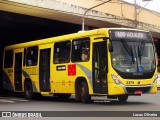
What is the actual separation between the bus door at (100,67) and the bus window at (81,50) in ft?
1.66

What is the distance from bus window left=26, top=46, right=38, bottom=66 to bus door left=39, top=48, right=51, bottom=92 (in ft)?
1.96

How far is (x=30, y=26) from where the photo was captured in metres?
34.0

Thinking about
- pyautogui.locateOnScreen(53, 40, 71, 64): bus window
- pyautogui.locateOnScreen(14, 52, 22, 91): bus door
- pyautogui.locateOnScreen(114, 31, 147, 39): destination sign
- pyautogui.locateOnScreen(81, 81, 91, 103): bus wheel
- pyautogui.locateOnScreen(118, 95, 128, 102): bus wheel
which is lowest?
pyautogui.locateOnScreen(118, 95, 128, 102): bus wheel

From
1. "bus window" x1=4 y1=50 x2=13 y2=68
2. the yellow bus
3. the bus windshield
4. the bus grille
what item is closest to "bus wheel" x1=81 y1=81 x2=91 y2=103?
the yellow bus

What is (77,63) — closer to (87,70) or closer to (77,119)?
(87,70)

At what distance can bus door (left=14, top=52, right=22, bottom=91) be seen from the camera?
2131 centimetres

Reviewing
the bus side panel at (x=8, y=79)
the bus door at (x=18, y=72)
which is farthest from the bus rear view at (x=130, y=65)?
the bus side panel at (x=8, y=79)

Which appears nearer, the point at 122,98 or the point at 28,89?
the point at 122,98

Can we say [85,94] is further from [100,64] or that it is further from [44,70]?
[44,70]

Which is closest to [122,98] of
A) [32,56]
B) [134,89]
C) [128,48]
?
[134,89]

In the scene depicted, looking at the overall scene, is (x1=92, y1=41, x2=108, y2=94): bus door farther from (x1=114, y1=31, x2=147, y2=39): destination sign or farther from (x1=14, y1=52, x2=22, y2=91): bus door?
(x1=14, y1=52, x2=22, y2=91): bus door

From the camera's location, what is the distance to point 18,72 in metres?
21.5

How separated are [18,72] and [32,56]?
185 cm

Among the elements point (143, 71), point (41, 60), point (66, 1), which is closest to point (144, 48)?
point (143, 71)
